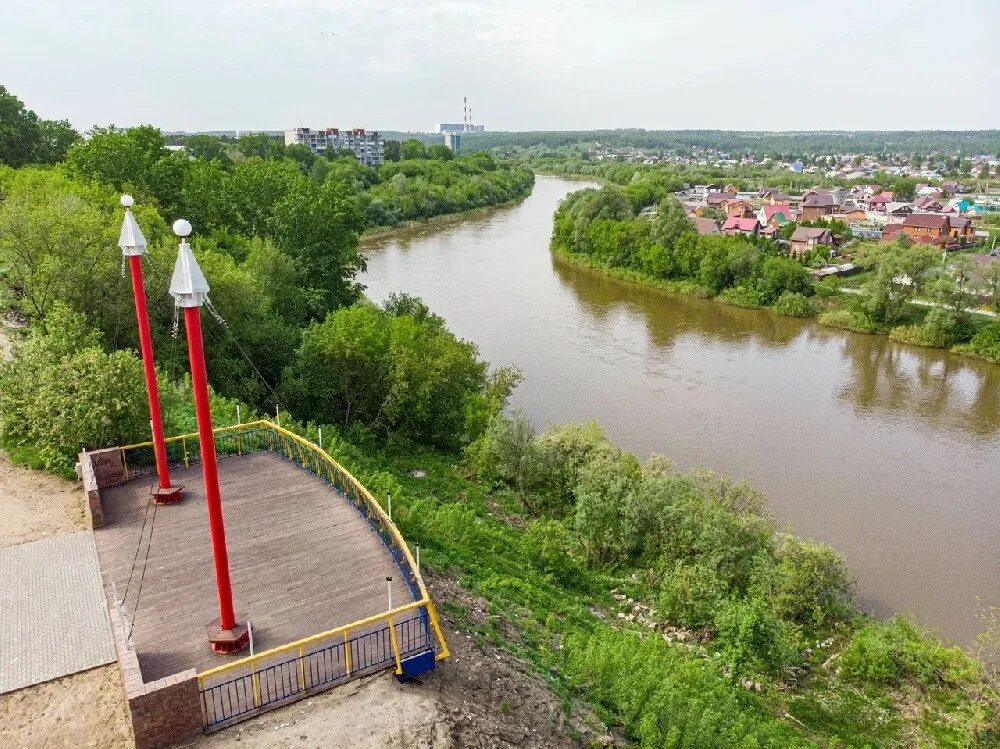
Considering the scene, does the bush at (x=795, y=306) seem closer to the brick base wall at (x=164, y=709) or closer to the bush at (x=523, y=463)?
the bush at (x=523, y=463)

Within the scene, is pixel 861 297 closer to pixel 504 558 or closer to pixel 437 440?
pixel 437 440

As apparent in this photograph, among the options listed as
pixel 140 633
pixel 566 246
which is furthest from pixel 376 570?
pixel 566 246

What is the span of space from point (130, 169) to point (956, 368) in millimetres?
41580

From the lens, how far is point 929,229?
62.1m

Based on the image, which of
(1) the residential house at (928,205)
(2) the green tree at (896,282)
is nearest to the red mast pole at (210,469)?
(2) the green tree at (896,282)

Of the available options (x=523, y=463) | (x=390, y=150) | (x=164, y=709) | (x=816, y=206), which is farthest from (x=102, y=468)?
(x=390, y=150)

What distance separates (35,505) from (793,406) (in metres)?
26.3

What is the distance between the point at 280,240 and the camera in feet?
102

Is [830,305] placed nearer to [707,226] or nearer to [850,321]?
[850,321]

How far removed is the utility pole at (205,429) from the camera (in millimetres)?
8203

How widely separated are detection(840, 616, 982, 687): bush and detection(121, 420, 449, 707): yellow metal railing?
9254 mm

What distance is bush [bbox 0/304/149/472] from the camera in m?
12.9

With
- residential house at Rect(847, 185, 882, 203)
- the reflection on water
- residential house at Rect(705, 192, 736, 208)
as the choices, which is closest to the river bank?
the reflection on water

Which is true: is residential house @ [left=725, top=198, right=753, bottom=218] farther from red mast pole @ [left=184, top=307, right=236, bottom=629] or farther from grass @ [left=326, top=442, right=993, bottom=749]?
red mast pole @ [left=184, top=307, right=236, bottom=629]
